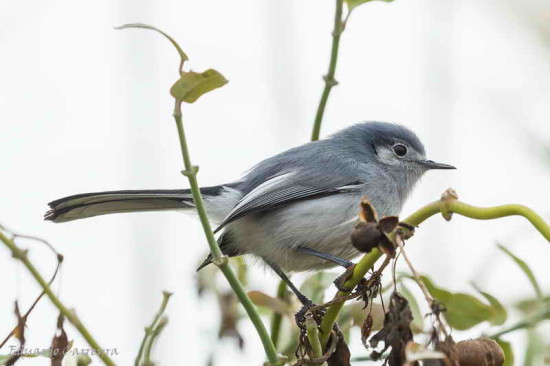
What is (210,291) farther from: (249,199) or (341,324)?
(249,199)

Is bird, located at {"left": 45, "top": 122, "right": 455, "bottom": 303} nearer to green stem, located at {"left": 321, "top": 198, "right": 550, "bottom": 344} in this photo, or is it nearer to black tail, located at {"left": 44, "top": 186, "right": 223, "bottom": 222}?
black tail, located at {"left": 44, "top": 186, "right": 223, "bottom": 222}

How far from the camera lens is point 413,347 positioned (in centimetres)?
103

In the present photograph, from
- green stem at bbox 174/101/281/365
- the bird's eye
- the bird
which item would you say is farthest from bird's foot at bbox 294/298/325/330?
the bird's eye

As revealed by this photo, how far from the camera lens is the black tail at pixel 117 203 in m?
2.30

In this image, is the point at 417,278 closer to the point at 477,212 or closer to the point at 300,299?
the point at 477,212

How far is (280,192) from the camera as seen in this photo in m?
3.10

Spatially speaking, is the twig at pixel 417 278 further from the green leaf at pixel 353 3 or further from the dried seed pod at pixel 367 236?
the green leaf at pixel 353 3

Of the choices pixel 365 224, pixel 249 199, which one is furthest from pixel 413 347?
pixel 249 199

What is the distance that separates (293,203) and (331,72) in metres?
1.25

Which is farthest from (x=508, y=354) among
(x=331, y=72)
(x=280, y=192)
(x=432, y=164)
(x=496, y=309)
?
(x=432, y=164)

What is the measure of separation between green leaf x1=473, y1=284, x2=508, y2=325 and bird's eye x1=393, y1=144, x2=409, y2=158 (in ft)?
6.71

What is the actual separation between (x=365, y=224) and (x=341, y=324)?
0.88 meters

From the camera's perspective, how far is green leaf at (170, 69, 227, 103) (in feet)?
4.60

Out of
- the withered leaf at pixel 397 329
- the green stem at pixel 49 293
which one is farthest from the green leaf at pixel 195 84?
the withered leaf at pixel 397 329
